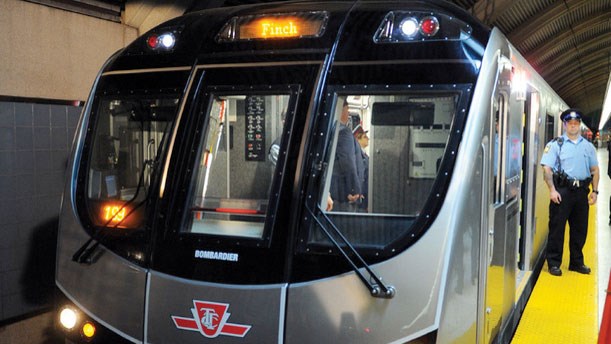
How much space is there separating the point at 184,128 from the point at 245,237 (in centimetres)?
65

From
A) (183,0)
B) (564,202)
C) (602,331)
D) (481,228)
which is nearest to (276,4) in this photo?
(481,228)

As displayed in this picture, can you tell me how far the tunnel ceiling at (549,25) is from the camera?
9.30 meters

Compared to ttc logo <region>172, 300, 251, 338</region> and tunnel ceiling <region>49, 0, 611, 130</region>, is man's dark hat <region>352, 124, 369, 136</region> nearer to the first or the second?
ttc logo <region>172, 300, 251, 338</region>

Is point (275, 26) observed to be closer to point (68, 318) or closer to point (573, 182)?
point (68, 318)

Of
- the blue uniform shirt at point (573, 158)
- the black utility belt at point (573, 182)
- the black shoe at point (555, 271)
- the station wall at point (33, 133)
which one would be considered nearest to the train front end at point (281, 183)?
the station wall at point (33, 133)

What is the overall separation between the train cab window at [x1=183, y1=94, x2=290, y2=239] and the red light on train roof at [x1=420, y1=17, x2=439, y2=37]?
0.73 meters

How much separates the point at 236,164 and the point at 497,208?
146cm

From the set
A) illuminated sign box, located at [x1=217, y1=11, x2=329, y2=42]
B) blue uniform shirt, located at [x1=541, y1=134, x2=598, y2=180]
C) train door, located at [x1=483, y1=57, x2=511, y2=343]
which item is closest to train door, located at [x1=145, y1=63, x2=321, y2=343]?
illuminated sign box, located at [x1=217, y1=11, x2=329, y2=42]

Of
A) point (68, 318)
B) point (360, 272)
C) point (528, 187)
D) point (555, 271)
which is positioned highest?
point (528, 187)

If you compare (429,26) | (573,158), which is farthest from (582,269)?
(429,26)

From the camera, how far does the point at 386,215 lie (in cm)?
276

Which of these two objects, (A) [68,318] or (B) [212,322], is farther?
(A) [68,318]

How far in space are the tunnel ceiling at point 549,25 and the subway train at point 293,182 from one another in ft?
9.18

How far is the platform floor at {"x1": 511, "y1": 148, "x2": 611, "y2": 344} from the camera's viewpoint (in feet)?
14.4
